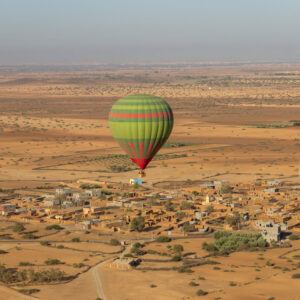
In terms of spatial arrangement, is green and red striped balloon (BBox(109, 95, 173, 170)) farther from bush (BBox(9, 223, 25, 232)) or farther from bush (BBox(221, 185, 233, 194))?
bush (BBox(221, 185, 233, 194))

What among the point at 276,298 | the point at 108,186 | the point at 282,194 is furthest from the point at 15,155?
the point at 276,298

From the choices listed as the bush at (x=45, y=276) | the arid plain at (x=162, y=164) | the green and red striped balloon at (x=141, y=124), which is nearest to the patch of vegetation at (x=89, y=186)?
the arid plain at (x=162, y=164)

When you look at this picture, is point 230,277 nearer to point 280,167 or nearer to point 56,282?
point 56,282

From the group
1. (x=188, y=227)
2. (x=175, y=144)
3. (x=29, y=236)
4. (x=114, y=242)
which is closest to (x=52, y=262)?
(x=114, y=242)

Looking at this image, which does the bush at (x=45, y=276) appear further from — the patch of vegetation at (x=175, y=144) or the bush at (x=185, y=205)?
the patch of vegetation at (x=175, y=144)

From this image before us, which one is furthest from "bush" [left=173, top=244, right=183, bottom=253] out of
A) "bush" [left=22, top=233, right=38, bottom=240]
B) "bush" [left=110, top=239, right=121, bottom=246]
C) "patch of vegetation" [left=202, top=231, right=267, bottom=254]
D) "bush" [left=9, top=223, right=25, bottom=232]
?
"bush" [left=9, top=223, right=25, bottom=232]

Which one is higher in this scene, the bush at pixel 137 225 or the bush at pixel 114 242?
the bush at pixel 137 225

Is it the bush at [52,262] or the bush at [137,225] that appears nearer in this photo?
the bush at [52,262]
